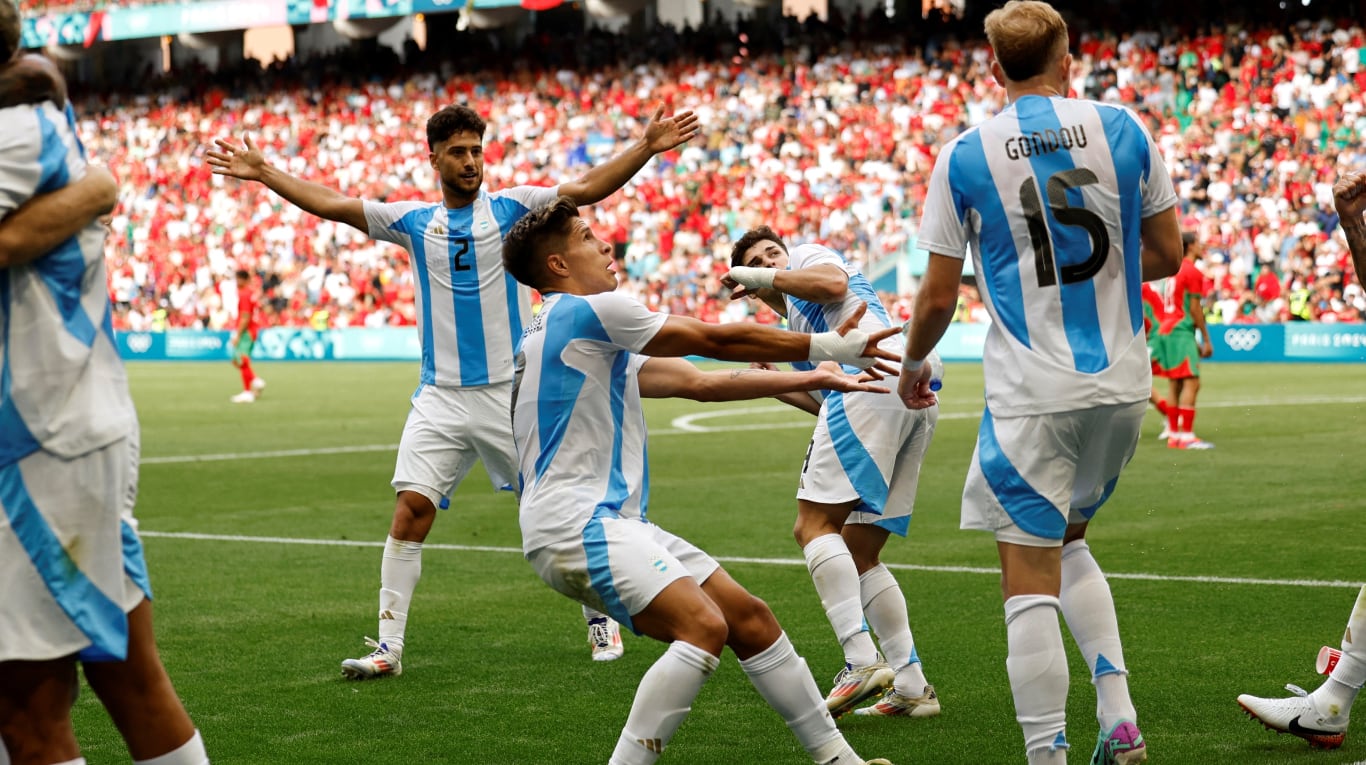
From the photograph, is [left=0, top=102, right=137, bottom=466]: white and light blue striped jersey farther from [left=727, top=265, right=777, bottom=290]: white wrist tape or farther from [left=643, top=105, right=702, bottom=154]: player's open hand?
[left=643, top=105, right=702, bottom=154]: player's open hand

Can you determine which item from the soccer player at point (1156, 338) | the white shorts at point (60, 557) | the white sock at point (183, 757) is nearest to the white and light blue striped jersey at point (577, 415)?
the white sock at point (183, 757)

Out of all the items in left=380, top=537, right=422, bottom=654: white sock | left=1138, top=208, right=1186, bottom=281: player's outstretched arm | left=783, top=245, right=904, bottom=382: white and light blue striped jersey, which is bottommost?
left=380, top=537, right=422, bottom=654: white sock

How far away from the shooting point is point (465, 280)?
7.53 meters

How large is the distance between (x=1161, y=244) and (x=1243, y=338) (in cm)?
2545

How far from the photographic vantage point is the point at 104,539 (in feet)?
11.2

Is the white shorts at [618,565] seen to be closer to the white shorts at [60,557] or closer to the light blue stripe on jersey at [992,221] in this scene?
the light blue stripe on jersey at [992,221]

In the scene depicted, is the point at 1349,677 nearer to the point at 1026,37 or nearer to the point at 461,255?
the point at 1026,37

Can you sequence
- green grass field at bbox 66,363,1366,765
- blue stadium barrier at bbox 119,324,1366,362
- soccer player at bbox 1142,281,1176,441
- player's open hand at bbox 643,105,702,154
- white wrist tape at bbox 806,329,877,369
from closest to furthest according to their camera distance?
Result: white wrist tape at bbox 806,329,877,369, green grass field at bbox 66,363,1366,765, player's open hand at bbox 643,105,702,154, soccer player at bbox 1142,281,1176,441, blue stadium barrier at bbox 119,324,1366,362

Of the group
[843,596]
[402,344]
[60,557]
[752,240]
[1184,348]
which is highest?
[752,240]

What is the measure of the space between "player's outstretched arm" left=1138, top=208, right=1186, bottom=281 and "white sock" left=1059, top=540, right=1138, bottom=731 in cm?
84

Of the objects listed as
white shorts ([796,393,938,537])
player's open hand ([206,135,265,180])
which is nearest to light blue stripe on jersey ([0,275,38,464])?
white shorts ([796,393,938,537])

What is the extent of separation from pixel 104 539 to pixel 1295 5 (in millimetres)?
32643

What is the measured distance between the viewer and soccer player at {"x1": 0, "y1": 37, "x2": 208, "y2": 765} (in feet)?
10.8

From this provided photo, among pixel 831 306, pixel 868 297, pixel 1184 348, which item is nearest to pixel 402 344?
pixel 1184 348
